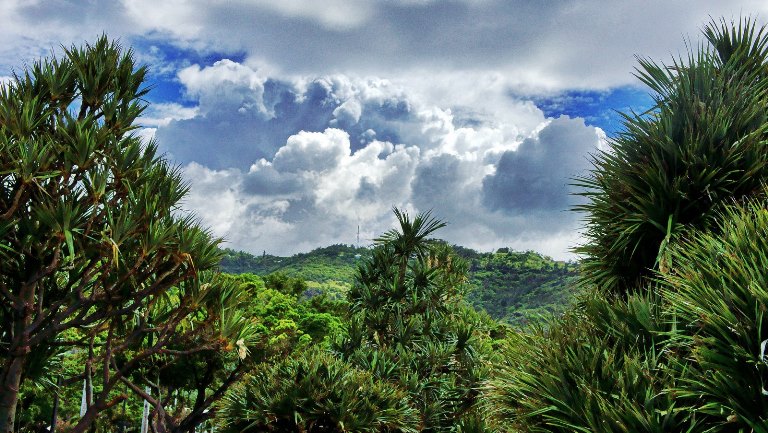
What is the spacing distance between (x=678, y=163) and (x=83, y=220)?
29.3 ft

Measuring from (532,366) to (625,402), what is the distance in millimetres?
1034

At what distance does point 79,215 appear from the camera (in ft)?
32.1

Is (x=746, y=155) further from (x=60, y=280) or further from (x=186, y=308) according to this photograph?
(x=60, y=280)

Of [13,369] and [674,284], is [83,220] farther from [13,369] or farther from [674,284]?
[674,284]

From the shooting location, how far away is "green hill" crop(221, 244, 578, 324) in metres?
104

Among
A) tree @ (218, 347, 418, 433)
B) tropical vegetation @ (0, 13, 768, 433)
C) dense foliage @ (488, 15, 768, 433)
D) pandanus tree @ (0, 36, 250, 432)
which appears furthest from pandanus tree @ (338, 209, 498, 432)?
dense foliage @ (488, 15, 768, 433)

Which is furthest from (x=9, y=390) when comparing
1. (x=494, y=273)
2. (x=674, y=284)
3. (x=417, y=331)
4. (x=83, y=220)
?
(x=494, y=273)

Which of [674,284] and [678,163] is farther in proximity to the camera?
[678,163]

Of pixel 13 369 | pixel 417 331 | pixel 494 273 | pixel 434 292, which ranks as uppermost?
pixel 494 273

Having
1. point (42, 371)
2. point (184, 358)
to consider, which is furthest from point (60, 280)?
point (184, 358)

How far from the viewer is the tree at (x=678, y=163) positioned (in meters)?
→ 6.04

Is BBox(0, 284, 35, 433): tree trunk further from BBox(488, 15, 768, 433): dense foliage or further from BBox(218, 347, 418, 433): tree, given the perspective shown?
BBox(488, 15, 768, 433): dense foliage

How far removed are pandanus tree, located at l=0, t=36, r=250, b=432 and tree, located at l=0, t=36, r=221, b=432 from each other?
0.02 metres

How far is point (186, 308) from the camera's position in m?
11.0
